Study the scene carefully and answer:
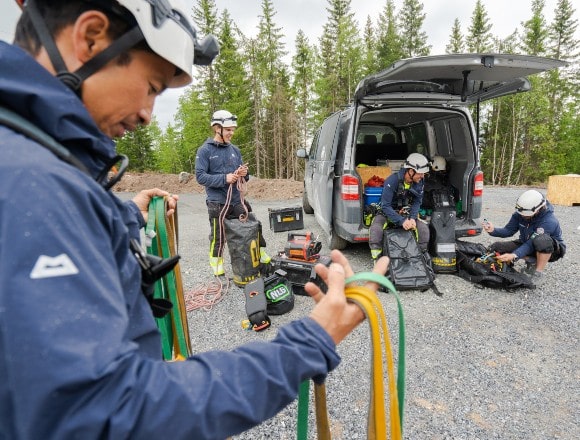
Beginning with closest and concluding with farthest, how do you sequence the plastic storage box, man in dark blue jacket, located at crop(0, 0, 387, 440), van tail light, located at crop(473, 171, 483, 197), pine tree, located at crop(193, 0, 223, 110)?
man in dark blue jacket, located at crop(0, 0, 387, 440)
van tail light, located at crop(473, 171, 483, 197)
the plastic storage box
pine tree, located at crop(193, 0, 223, 110)

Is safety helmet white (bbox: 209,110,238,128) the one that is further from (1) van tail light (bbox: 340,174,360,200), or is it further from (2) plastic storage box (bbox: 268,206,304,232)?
(2) plastic storage box (bbox: 268,206,304,232)

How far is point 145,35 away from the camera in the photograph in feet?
2.47

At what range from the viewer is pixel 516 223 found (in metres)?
4.79

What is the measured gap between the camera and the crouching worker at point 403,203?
14.9 ft

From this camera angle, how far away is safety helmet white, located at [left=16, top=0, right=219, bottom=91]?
70 cm

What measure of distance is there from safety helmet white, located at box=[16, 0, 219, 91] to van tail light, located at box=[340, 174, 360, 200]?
3.58 m

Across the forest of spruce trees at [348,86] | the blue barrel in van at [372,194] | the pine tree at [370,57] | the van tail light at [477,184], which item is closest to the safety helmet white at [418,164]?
the blue barrel in van at [372,194]

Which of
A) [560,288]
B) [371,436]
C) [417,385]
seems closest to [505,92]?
[560,288]

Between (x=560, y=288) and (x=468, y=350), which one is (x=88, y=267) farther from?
(x=560, y=288)

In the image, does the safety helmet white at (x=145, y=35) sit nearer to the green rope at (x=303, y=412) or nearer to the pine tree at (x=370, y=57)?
the green rope at (x=303, y=412)

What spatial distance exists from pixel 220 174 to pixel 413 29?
31.7 meters

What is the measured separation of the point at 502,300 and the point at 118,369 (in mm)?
4218

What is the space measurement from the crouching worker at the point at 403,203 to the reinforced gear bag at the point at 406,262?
142 millimetres

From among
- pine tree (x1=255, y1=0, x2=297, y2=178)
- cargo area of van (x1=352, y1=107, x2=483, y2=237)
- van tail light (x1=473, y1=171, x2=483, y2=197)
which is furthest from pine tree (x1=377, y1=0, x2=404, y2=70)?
van tail light (x1=473, y1=171, x2=483, y2=197)
